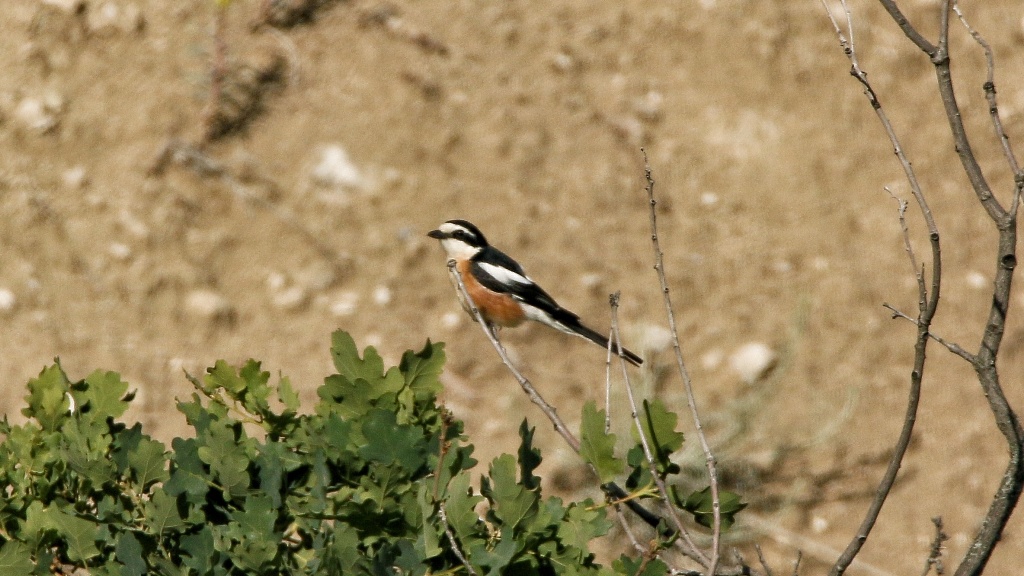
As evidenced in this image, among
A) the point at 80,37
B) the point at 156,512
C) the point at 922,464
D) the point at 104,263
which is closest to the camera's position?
the point at 156,512

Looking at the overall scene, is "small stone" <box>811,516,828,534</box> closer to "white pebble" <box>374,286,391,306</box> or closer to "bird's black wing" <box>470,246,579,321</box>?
"bird's black wing" <box>470,246,579,321</box>

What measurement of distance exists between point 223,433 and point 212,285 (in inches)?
180

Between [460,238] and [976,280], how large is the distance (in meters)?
3.22

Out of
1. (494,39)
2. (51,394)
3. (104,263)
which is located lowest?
(104,263)

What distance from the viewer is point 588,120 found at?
7.96m

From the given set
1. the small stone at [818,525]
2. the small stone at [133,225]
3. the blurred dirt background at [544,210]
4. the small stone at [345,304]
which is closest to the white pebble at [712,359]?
the blurred dirt background at [544,210]

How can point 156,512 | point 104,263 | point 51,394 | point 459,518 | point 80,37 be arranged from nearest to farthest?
1. point 459,518
2. point 156,512
3. point 51,394
4. point 104,263
5. point 80,37

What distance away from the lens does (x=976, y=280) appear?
7301mm

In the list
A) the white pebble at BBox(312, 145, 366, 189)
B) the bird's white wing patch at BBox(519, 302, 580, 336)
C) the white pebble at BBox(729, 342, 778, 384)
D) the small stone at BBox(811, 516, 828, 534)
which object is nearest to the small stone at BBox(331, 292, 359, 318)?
the white pebble at BBox(312, 145, 366, 189)

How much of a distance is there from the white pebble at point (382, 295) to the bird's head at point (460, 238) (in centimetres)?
57

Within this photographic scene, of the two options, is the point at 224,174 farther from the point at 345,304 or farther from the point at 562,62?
the point at 562,62

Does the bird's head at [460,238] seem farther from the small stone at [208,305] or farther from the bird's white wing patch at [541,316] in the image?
the small stone at [208,305]

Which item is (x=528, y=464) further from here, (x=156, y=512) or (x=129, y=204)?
(x=129, y=204)

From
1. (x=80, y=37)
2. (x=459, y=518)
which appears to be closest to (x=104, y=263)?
(x=80, y=37)
